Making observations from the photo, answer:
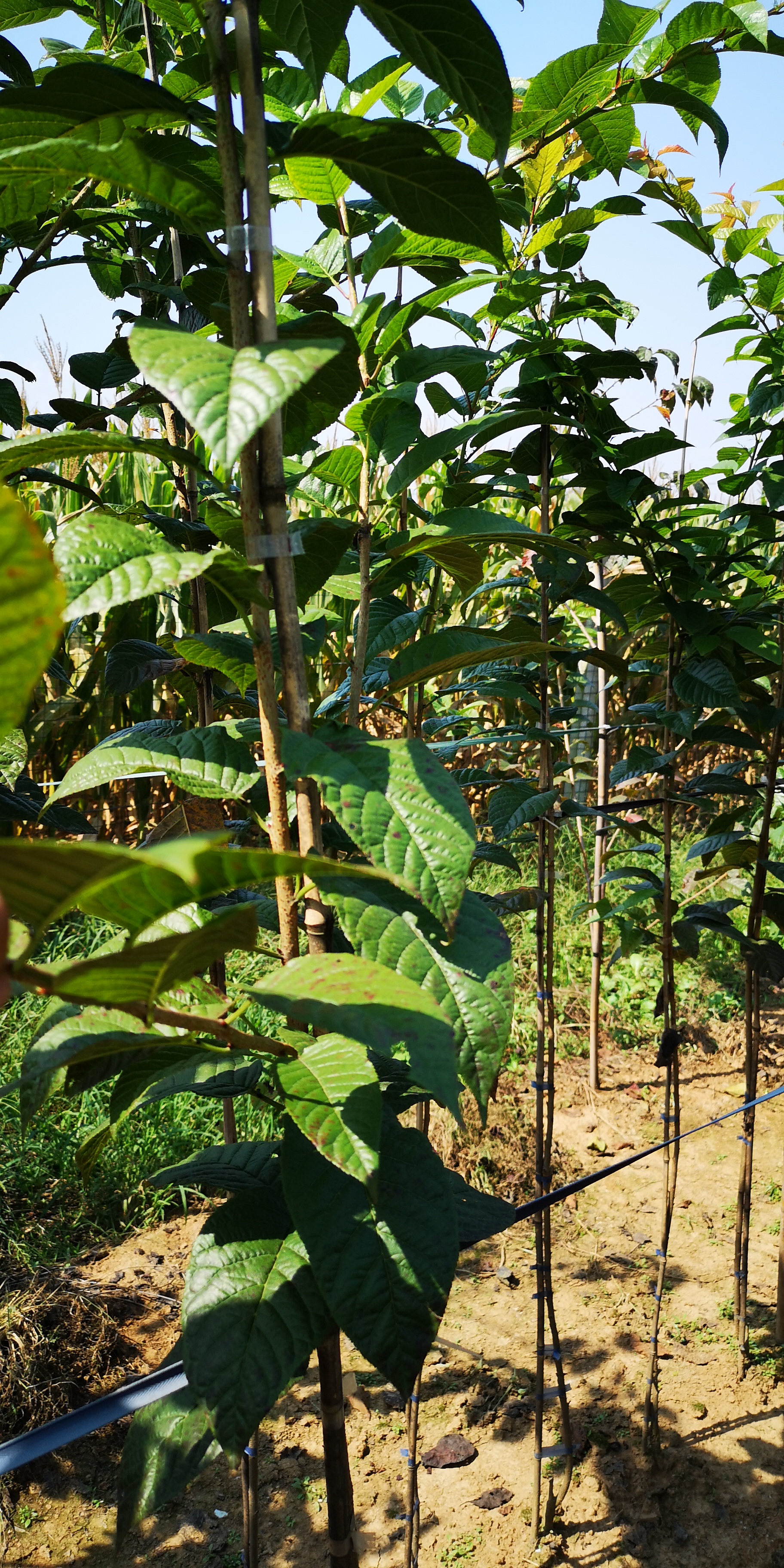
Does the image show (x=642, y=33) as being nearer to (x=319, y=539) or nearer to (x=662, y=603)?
(x=319, y=539)

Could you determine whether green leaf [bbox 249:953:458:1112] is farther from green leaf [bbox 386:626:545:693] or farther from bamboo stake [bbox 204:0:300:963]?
green leaf [bbox 386:626:545:693]

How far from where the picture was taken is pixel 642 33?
3.47 feet

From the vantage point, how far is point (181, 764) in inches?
29.3

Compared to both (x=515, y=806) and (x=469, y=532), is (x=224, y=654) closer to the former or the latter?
(x=469, y=532)

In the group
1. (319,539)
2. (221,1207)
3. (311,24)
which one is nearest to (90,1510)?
(221,1207)

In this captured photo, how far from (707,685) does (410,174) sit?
3.67 ft

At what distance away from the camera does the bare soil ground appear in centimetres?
163

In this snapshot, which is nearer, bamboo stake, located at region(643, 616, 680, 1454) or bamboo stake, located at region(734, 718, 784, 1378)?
bamboo stake, located at region(643, 616, 680, 1454)

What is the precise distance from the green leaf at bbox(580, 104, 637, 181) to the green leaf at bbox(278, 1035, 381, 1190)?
38.7 inches

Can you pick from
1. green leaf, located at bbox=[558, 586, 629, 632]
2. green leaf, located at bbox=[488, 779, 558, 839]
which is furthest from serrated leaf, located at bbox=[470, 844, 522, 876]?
green leaf, located at bbox=[558, 586, 629, 632]

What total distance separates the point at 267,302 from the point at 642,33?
71cm

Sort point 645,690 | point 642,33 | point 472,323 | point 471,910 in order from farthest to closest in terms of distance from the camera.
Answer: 1. point 645,690
2. point 472,323
3. point 642,33
4. point 471,910

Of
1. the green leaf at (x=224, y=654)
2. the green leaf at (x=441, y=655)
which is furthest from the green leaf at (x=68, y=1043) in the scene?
the green leaf at (x=441, y=655)

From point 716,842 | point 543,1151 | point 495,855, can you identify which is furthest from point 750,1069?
point 495,855
